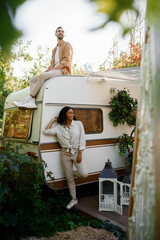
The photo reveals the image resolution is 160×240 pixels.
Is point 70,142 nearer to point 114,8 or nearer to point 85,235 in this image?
point 85,235

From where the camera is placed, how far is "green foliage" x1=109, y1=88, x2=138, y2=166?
5469mm

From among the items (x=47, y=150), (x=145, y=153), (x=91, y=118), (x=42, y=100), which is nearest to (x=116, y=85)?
(x=91, y=118)

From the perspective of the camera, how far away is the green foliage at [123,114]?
547 cm

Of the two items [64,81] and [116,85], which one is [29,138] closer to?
[64,81]

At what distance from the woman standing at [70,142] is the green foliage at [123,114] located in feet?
4.09

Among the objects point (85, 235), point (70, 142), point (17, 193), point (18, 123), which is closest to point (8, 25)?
point (17, 193)

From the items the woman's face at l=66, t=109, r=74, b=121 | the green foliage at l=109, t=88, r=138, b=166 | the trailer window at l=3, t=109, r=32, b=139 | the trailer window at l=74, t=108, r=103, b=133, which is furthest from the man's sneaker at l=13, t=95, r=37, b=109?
A: the green foliage at l=109, t=88, r=138, b=166

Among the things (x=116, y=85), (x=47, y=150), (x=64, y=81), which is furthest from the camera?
(x=116, y=85)

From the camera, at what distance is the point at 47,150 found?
455cm

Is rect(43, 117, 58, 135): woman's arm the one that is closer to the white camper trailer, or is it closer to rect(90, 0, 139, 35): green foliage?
the white camper trailer

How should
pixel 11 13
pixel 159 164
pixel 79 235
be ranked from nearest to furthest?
pixel 11 13 < pixel 159 164 < pixel 79 235

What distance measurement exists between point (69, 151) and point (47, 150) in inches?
17.7

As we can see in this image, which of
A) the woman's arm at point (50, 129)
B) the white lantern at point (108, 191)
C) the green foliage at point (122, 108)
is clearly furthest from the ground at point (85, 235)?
the green foliage at point (122, 108)

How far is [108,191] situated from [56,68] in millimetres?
2903
